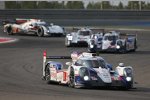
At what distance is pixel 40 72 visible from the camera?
24.3 m

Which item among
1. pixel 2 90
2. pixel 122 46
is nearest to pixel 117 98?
pixel 2 90

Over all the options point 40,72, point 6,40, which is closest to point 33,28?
point 6,40

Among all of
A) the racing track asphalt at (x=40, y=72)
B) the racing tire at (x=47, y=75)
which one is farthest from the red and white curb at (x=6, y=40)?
the racing tire at (x=47, y=75)

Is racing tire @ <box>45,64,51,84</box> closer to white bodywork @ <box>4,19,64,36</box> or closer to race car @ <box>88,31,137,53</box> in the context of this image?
race car @ <box>88,31,137,53</box>

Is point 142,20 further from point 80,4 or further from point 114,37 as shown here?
point 114,37

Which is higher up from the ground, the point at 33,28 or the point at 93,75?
the point at 33,28

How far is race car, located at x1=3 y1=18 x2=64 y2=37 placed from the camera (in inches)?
1789

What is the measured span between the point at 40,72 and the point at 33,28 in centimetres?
2263

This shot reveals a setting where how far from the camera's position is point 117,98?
50.3 ft

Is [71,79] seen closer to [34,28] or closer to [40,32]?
[40,32]

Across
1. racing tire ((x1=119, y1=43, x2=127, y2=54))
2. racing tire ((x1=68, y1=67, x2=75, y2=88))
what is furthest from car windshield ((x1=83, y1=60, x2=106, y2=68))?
racing tire ((x1=119, y1=43, x2=127, y2=54))

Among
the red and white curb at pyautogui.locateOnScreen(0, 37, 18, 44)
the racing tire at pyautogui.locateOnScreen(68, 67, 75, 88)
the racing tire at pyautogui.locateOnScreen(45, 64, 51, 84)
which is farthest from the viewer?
the red and white curb at pyautogui.locateOnScreen(0, 37, 18, 44)

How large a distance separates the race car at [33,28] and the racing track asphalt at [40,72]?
37.6 inches

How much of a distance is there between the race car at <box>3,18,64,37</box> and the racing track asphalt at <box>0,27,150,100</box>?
0.96 metres
